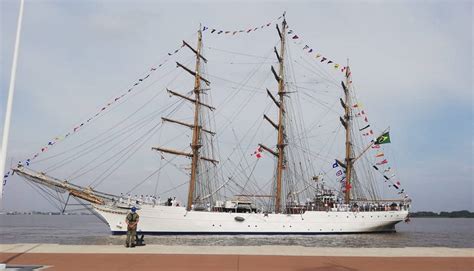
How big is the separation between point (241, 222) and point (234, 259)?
3456 centimetres

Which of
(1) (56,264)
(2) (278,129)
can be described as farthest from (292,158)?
(1) (56,264)

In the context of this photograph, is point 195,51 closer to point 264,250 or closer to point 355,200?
point 355,200

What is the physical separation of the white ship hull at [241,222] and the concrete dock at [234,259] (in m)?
27.3

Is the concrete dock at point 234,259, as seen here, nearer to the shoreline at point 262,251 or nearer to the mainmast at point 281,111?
the shoreline at point 262,251

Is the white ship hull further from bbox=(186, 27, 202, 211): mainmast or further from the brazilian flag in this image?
the brazilian flag

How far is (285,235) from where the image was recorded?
1975 inches

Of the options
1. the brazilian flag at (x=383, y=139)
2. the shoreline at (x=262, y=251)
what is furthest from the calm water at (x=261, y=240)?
the shoreline at (x=262, y=251)

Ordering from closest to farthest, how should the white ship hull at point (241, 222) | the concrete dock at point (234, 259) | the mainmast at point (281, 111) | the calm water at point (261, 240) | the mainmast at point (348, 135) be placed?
the concrete dock at point (234, 259) → the calm water at point (261, 240) → the white ship hull at point (241, 222) → the mainmast at point (281, 111) → the mainmast at point (348, 135)

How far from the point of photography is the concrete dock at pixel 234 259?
12070 mm

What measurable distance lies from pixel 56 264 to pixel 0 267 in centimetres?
181

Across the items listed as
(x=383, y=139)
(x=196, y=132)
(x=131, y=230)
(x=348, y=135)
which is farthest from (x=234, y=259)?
(x=348, y=135)

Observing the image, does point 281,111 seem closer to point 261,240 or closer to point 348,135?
point 348,135

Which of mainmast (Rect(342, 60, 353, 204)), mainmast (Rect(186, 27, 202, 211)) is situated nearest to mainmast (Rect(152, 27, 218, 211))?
mainmast (Rect(186, 27, 202, 211))

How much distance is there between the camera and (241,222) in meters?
47.5
